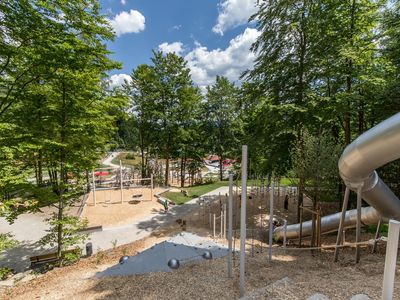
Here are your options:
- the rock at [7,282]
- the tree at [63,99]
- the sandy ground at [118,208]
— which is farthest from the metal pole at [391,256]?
the sandy ground at [118,208]

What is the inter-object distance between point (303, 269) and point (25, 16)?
38.0ft

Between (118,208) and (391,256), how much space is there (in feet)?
55.8

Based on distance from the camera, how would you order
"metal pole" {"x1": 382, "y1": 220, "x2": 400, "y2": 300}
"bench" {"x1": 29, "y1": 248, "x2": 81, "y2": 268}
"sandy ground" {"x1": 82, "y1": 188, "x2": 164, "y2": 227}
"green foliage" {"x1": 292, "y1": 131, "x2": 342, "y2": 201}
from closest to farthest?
"metal pole" {"x1": 382, "y1": 220, "x2": 400, "y2": 300}, "green foliage" {"x1": 292, "y1": 131, "x2": 342, "y2": 201}, "bench" {"x1": 29, "y1": 248, "x2": 81, "y2": 268}, "sandy ground" {"x1": 82, "y1": 188, "x2": 164, "y2": 227}

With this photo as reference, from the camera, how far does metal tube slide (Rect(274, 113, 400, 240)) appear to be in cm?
528

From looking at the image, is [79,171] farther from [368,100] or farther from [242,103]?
[368,100]

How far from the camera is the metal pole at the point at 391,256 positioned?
270 cm

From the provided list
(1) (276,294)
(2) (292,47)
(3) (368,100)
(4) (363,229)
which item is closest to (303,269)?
Answer: (1) (276,294)

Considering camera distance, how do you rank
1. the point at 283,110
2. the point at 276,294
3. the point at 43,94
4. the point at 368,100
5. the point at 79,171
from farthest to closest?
the point at 283,110
the point at 368,100
the point at 79,171
the point at 43,94
the point at 276,294

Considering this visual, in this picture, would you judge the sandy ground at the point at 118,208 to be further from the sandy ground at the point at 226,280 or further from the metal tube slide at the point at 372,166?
the metal tube slide at the point at 372,166

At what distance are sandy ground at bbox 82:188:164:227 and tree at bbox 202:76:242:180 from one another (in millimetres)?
9639

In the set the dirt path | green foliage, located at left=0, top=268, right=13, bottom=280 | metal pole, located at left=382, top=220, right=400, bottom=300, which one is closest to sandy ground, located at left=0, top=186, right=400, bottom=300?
the dirt path

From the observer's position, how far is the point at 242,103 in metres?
14.0

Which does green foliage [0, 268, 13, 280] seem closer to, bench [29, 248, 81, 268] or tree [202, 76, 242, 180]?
bench [29, 248, 81, 268]

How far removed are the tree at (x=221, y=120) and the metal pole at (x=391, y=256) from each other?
24.5m
